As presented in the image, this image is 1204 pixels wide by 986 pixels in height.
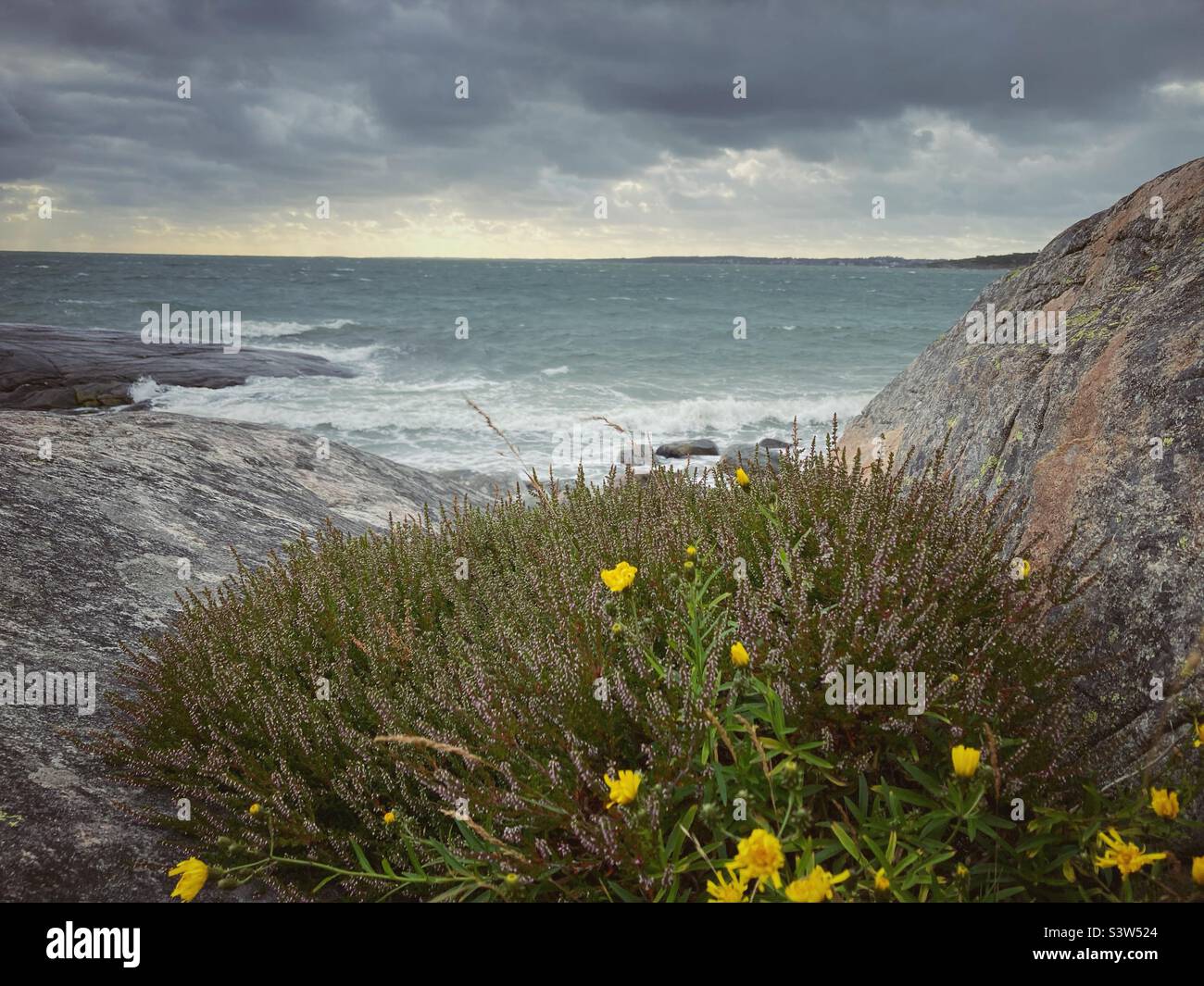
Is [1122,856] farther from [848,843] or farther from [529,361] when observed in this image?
[529,361]

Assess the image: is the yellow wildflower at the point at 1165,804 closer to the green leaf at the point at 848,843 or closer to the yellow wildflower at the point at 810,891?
the green leaf at the point at 848,843

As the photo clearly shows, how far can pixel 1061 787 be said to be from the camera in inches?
73.7

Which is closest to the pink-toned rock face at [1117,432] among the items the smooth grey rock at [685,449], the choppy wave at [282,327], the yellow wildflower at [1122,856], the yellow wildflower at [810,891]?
the yellow wildflower at [1122,856]

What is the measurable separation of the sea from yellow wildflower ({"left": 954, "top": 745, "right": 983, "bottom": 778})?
6.51 ft

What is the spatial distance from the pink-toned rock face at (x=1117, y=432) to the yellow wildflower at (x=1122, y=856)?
1.20 ft

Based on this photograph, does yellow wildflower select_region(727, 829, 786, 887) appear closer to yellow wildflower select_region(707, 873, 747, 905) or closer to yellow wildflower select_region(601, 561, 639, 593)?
yellow wildflower select_region(707, 873, 747, 905)

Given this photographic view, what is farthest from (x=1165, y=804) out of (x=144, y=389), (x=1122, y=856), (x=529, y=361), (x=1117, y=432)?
(x=529, y=361)

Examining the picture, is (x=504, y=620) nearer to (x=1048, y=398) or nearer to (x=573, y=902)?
(x=573, y=902)

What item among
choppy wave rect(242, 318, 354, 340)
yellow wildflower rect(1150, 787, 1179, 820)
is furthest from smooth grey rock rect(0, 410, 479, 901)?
choppy wave rect(242, 318, 354, 340)

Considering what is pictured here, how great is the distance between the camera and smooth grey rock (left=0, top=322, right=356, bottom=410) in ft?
56.2

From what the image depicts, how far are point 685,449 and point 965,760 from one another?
1450 centimetres

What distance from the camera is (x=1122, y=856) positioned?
1529mm

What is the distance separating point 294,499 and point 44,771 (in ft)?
11.1
